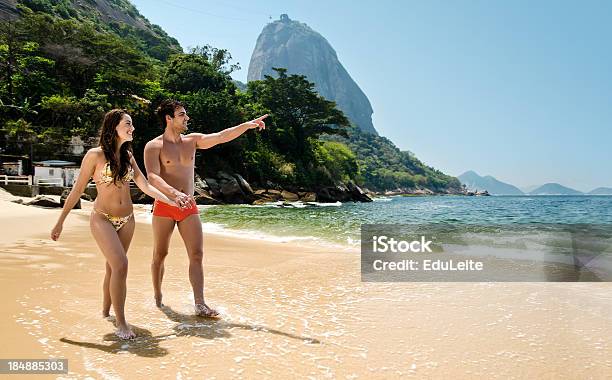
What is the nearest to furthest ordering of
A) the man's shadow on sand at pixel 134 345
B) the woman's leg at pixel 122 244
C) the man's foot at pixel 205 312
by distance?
the man's shadow on sand at pixel 134 345 < the woman's leg at pixel 122 244 < the man's foot at pixel 205 312

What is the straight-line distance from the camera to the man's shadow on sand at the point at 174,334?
3.00m

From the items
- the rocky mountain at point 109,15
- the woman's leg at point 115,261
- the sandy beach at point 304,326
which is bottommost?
the sandy beach at point 304,326

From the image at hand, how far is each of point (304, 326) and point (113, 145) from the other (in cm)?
233

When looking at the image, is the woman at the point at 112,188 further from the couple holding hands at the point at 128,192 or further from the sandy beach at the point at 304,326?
the sandy beach at the point at 304,326

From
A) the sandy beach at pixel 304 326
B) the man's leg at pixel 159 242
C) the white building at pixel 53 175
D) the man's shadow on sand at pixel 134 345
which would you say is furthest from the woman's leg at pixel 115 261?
the white building at pixel 53 175

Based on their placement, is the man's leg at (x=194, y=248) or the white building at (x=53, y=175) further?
the white building at (x=53, y=175)

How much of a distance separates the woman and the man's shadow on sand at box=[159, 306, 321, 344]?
0.58 metres

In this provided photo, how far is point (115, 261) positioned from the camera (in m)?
3.39

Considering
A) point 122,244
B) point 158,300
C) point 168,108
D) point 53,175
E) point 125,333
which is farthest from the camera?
point 53,175

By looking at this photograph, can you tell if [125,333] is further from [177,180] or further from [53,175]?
[53,175]

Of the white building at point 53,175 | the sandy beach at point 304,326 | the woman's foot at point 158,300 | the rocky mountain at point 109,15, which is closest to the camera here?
the sandy beach at point 304,326

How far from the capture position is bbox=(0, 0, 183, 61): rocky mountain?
64688 millimetres

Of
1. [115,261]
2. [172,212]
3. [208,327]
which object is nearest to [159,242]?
[172,212]

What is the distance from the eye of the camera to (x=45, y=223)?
37.8ft
